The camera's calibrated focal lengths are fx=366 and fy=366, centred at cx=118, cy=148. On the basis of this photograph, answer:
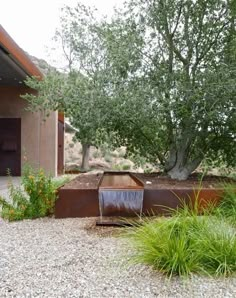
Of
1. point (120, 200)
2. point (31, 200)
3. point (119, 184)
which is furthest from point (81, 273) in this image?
point (119, 184)

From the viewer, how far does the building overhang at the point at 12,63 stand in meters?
7.93

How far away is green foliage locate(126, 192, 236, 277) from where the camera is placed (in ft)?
8.80

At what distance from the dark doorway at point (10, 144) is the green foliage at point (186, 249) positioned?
10784 millimetres

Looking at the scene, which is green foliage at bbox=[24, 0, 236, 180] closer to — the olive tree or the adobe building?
the olive tree

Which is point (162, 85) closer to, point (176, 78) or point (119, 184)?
point (176, 78)

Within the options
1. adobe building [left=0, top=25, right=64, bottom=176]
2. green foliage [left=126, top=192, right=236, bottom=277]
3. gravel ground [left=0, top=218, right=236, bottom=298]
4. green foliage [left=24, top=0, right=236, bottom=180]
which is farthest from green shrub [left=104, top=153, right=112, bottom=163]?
green foliage [left=126, top=192, right=236, bottom=277]

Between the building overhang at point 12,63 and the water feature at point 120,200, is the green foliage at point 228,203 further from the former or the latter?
the building overhang at point 12,63

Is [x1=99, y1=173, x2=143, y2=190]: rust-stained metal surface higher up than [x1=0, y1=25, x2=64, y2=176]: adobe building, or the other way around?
[x1=0, y1=25, x2=64, y2=176]: adobe building

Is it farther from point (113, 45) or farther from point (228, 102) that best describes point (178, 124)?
point (113, 45)

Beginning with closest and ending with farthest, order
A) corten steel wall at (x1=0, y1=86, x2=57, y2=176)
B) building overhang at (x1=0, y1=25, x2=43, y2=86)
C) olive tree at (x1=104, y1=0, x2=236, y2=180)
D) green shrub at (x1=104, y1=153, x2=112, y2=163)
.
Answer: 1. olive tree at (x1=104, y1=0, x2=236, y2=180)
2. building overhang at (x1=0, y1=25, x2=43, y2=86)
3. corten steel wall at (x1=0, y1=86, x2=57, y2=176)
4. green shrub at (x1=104, y1=153, x2=112, y2=163)

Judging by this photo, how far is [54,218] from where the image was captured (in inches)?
193

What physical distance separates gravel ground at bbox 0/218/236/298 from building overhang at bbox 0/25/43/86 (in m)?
4.97

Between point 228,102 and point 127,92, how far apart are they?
151 centimetres

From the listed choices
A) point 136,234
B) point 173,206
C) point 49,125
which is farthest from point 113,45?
point 49,125
